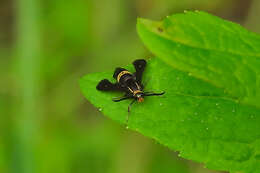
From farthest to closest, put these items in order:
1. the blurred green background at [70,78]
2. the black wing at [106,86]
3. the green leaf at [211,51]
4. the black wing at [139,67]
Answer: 1. the blurred green background at [70,78]
2. the black wing at [139,67]
3. the black wing at [106,86]
4. the green leaf at [211,51]

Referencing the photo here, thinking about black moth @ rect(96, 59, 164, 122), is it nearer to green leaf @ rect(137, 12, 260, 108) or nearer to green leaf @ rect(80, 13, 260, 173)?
green leaf @ rect(80, 13, 260, 173)

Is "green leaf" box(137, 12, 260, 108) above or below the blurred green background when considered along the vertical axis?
above

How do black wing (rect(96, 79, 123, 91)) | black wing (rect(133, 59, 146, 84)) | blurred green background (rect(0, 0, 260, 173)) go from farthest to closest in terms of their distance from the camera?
blurred green background (rect(0, 0, 260, 173)) → black wing (rect(133, 59, 146, 84)) → black wing (rect(96, 79, 123, 91))

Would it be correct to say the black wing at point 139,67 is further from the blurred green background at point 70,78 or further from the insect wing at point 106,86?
the blurred green background at point 70,78

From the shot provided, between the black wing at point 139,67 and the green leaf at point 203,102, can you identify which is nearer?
the green leaf at point 203,102

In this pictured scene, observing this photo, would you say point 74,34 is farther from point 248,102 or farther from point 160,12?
point 248,102

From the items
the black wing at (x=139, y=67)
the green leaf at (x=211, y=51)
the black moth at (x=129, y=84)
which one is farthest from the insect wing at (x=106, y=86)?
the green leaf at (x=211, y=51)

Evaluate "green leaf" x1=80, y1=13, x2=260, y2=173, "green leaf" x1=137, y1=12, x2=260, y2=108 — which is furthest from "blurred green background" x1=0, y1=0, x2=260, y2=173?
"green leaf" x1=137, y1=12, x2=260, y2=108

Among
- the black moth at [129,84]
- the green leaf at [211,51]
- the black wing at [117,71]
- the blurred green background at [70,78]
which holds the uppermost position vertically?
the green leaf at [211,51]
